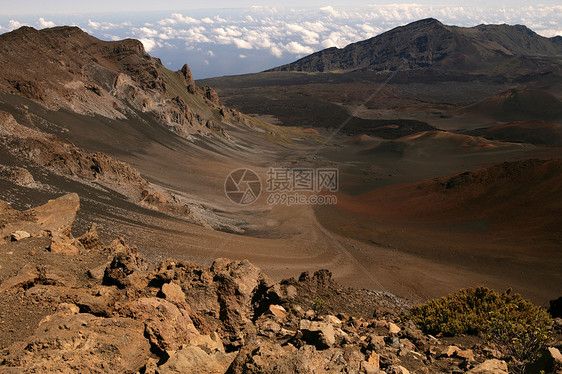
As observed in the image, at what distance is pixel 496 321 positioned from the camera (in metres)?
9.80

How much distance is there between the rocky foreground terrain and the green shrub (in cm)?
50

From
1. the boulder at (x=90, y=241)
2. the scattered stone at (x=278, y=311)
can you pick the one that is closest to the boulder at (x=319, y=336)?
the scattered stone at (x=278, y=311)

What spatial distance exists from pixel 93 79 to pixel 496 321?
50.0 m

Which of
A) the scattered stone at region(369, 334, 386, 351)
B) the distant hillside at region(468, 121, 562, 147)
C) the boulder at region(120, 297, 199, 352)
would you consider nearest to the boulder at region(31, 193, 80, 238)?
the boulder at region(120, 297, 199, 352)

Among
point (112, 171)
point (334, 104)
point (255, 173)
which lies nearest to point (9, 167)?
point (112, 171)

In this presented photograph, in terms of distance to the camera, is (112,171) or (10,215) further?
(112,171)

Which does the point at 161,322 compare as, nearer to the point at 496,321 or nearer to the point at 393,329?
the point at 393,329

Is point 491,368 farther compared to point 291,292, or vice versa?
point 291,292

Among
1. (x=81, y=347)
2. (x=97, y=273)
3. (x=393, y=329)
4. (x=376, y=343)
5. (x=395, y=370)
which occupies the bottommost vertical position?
(x=393, y=329)

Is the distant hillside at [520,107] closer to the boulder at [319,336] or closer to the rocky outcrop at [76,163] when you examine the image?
the rocky outcrop at [76,163]

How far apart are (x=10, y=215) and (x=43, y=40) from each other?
139 feet

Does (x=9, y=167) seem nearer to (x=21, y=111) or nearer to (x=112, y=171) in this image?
(x=112, y=171)

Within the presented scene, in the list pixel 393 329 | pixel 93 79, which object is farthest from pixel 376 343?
pixel 93 79

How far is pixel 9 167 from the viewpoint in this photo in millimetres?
21297
